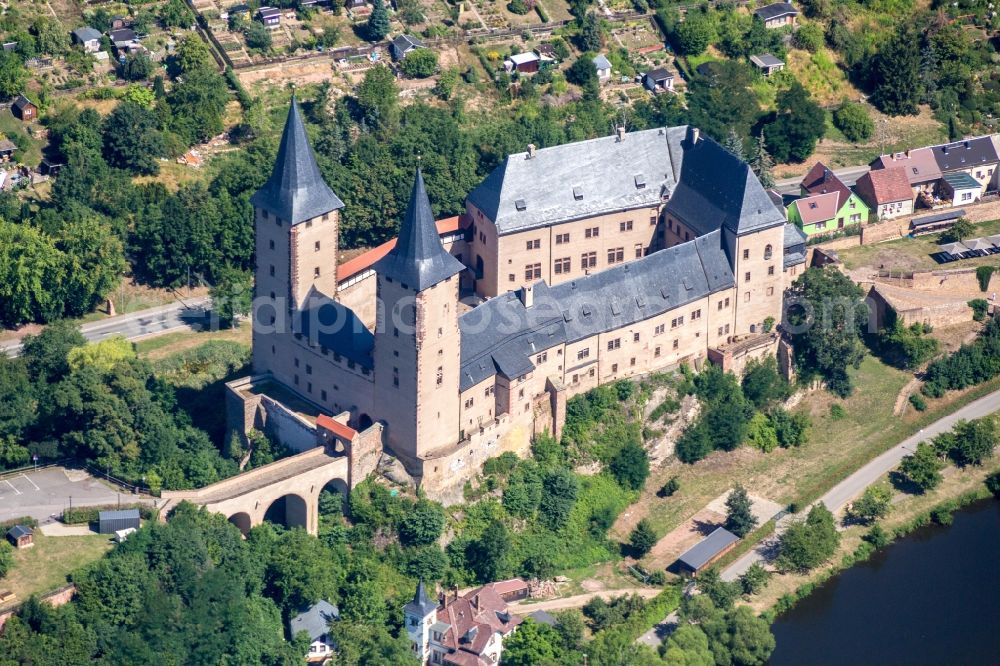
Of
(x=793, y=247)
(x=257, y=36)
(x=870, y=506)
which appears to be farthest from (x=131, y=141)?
(x=870, y=506)

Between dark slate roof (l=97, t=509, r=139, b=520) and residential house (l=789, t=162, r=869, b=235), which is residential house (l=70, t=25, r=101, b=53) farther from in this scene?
residential house (l=789, t=162, r=869, b=235)

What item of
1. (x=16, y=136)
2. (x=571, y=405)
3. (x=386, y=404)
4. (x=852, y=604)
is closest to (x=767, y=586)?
(x=852, y=604)

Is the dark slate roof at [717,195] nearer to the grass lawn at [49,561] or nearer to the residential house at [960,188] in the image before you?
the residential house at [960,188]

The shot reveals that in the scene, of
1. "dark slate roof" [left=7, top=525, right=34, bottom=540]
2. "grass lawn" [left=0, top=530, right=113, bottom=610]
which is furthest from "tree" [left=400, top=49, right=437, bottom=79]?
"dark slate roof" [left=7, top=525, right=34, bottom=540]

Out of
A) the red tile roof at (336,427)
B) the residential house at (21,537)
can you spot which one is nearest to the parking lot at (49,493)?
the residential house at (21,537)

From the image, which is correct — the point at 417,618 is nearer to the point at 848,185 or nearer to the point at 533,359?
the point at 533,359

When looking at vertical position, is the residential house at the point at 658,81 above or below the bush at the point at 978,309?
above
